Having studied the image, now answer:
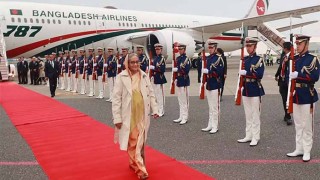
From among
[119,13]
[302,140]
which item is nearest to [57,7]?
[119,13]

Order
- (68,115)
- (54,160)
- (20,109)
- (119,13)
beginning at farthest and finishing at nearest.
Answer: (119,13) < (20,109) < (68,115) < (54,160)

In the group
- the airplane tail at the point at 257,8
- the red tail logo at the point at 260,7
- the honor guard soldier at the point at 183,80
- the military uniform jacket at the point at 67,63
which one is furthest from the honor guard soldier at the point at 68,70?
the red tail logo at the point at 260,7

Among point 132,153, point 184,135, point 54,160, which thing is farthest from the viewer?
point 184,135

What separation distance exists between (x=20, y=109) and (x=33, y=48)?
34.7ft

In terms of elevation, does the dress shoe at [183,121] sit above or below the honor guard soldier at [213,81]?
below

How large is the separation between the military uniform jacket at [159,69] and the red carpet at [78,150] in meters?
2.08

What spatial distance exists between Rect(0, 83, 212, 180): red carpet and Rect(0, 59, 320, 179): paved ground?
0.21 metres

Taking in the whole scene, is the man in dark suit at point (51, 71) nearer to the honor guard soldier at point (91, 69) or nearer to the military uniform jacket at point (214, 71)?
the honor guard soldier at point (91, 69)

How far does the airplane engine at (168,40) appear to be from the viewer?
817 inches

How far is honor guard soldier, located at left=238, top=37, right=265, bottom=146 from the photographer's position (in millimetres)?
6160

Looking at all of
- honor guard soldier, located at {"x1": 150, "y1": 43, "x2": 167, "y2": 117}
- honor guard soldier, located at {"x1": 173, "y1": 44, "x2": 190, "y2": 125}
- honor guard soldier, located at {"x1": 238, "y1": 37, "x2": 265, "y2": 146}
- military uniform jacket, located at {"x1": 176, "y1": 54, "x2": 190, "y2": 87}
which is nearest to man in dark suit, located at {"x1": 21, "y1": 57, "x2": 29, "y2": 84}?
honor guard soldier, located at {"x1": 150, "y1": 43, "x2": 167, "y2": 117}

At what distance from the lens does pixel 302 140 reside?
5.39 metres

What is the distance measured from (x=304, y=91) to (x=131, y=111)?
2760 millimetres

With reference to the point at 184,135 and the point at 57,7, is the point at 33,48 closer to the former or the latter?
the point at 57,7
